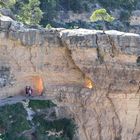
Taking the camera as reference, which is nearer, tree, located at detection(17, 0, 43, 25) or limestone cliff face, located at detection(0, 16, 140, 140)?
limestone cliff face, located at detection(0, 16, 140, 140)

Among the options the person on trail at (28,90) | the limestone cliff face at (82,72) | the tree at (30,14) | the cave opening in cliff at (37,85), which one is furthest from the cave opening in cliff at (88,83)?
the tree at (30,14)

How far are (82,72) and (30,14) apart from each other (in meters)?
17.1

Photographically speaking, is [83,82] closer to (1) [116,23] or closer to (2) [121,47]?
(2) [121,47]

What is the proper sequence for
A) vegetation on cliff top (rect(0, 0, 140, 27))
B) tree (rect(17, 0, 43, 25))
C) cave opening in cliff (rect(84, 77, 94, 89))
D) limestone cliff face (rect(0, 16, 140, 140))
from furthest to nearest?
vegetation on cliff top (rect(0, 0, 140, 27)), tree (rect(17, 0, 43, 25)), cave opening in cliff (rect(84, 77, 94, 89)), limestone cliff face (rect(0, 16, 140, 140))

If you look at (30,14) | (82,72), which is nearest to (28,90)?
(82,72)

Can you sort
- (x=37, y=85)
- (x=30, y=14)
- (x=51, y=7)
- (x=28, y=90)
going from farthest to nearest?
(x=51, y=7) < (x=30, y=14) < (x=37, y=85) < (x=28, y=90)

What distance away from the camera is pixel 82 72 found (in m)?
38.8

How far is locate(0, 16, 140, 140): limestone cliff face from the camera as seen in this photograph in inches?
1473

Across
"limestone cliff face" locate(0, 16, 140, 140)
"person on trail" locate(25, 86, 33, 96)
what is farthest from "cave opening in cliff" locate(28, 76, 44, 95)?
"person on trail" locate(25, 86, 33, 96)

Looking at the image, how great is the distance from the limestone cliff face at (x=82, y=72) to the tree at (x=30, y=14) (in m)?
14.6

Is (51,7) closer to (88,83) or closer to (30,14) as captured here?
(30,14)

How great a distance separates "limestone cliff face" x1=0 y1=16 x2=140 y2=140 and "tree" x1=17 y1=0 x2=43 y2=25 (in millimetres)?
14607

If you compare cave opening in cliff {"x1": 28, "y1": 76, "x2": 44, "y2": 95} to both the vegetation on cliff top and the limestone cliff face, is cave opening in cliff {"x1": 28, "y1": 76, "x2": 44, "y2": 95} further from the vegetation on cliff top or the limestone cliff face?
the vegetation on cliff top

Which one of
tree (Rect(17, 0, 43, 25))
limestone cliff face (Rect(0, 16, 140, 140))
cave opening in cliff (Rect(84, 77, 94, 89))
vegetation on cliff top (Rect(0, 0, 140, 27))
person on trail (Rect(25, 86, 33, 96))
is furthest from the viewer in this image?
vegetation on cliff top (Rect(0, 0, 140, 27))
